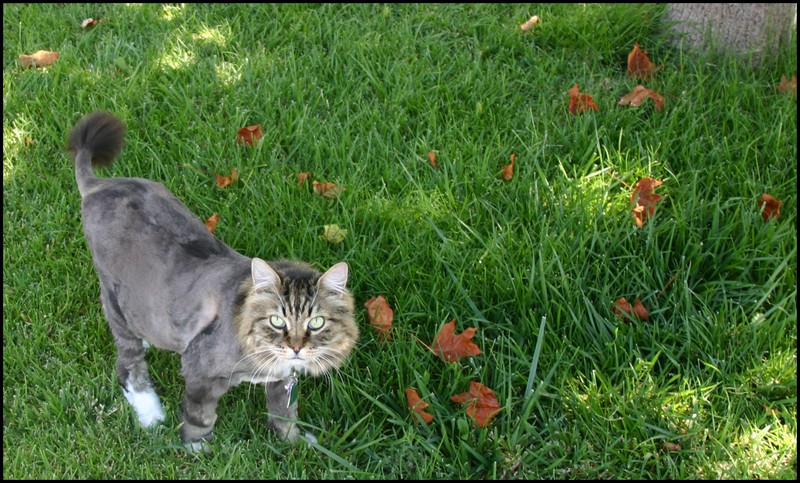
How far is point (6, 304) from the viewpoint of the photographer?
11.4 feet

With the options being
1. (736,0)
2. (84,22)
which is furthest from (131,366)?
(736,0)

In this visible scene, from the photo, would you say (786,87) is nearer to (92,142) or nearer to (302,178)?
(302,178)

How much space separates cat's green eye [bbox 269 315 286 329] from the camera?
2.76 meters

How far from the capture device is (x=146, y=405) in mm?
3117

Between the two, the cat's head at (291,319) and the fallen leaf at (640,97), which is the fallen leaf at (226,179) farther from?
the fallen leaf at (640,97)

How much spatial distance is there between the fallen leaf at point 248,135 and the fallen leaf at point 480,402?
75.0 inches

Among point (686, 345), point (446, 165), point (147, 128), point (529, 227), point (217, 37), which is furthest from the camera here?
point (217, 37)

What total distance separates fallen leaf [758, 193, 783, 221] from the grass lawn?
0.06 m

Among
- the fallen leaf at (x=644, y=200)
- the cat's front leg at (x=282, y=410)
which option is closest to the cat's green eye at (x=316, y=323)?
the cat's front leg at (x=282, y=410)

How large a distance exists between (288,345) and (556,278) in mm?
1248

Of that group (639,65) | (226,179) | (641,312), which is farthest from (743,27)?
(226,179)

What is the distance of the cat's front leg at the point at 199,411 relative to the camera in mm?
2890

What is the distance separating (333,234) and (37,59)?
93.5 inches

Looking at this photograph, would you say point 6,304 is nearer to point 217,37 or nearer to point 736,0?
point 217,37
